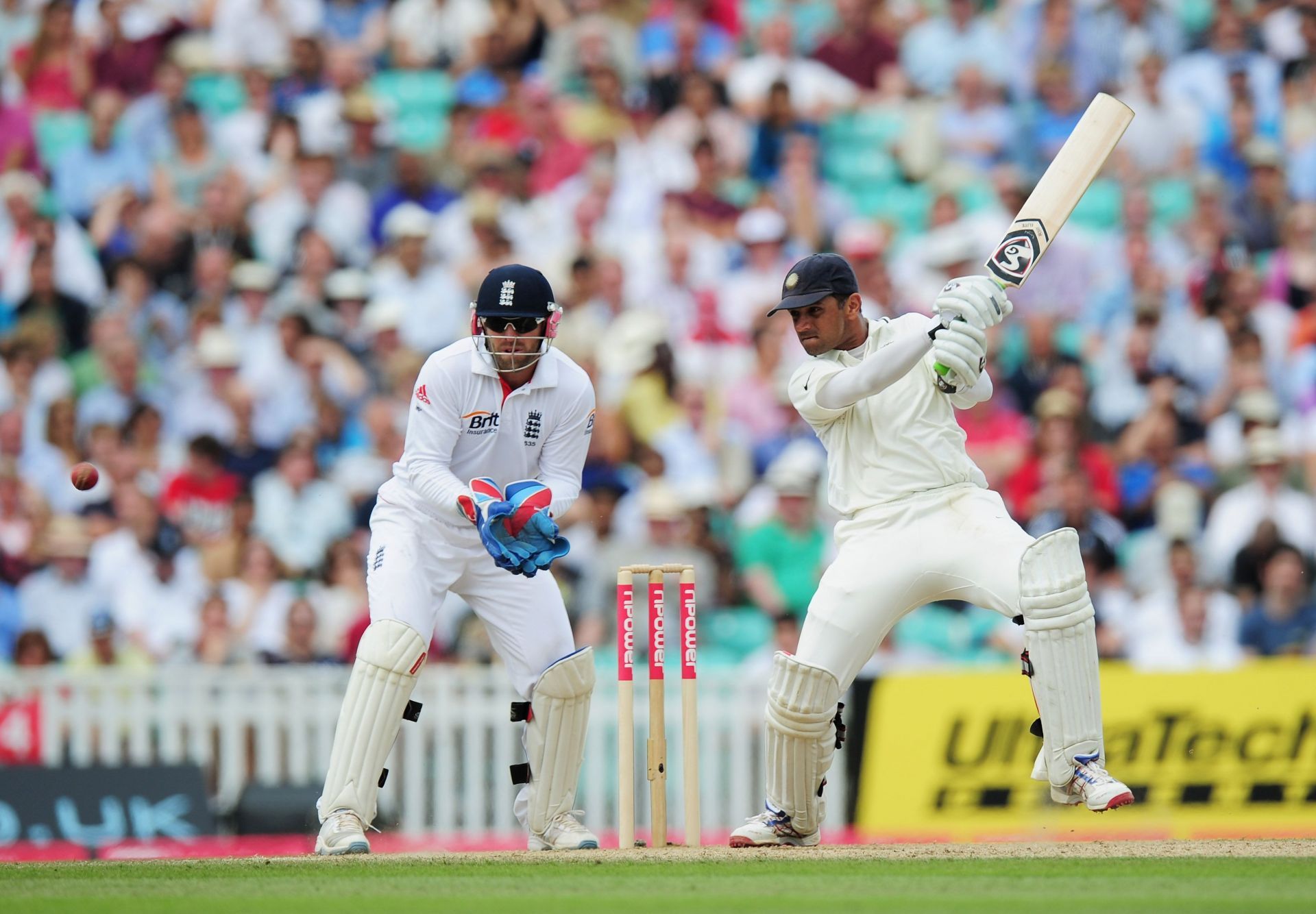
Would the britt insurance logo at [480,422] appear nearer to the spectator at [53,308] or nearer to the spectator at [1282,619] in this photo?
the spectator at [1282,619]

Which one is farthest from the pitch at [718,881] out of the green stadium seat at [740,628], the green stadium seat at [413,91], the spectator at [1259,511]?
the green stadium seat at [413,91]

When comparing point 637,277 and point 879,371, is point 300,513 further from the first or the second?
point 879,371

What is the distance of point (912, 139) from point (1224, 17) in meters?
2.09

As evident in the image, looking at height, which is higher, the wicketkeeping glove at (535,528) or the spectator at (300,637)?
the wicketkeeping glove at (535,528)

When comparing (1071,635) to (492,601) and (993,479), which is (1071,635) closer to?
(492,601)

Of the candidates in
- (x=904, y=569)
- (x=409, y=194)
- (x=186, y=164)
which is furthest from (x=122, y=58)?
(x=904, y=569)

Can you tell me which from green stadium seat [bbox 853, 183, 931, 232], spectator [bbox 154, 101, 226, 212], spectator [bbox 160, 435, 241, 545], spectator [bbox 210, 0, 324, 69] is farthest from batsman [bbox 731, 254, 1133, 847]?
spectator [bbox 210, 0, 324, 69]

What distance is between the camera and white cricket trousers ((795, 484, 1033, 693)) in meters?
5.97

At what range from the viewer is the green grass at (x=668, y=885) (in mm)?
4824

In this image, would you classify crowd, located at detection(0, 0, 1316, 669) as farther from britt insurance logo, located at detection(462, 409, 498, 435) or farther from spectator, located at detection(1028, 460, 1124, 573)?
britt insurance logo, located at detection(462, 409, 498, 435)

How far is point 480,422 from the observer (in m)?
6.39

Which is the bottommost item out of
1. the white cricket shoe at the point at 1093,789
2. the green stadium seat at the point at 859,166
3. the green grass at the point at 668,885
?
the green grass at the point at 668,885

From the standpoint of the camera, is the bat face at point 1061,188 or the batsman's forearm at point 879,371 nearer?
the batsman's forearm at point 879,371

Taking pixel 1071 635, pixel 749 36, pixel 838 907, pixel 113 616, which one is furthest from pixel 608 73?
pixel 838 907
